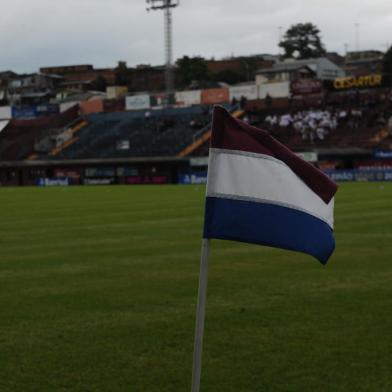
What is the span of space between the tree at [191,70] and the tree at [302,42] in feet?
110

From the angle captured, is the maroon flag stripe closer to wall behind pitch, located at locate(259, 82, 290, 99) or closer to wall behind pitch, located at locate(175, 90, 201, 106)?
wall behind pitch, located at locate(259, 82, 290, 99)

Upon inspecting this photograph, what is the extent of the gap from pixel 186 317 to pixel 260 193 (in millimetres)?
4659

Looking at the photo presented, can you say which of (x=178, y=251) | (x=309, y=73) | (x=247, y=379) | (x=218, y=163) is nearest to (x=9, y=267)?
(x=178, y=251)

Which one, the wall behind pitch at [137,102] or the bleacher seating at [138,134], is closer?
the bleacher seating at [138,134]

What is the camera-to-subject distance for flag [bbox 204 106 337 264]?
6.36m

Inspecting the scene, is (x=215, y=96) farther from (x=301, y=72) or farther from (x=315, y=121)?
A: (x=301, y=72)

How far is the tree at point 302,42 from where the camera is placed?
179 meters

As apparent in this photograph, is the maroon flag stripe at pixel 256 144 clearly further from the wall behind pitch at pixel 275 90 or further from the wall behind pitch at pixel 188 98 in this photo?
the wall behind pitch at pixel 188 98

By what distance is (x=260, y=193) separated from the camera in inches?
253

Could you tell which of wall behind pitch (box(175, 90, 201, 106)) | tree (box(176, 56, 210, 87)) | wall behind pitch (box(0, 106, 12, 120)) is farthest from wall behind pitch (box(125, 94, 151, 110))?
tree (box(176, 56, 210, 87))

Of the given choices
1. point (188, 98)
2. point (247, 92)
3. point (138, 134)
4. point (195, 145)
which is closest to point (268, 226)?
point (195, 145)

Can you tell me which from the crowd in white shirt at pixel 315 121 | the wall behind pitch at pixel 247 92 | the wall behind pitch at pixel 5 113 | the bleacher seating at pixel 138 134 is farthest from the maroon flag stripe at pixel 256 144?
the wall behind pitch at pixel 5 113

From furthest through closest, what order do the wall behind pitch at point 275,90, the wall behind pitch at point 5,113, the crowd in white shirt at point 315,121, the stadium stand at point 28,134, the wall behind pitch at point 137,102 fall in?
the wall behind pitch at point 5,113 → the wall behind pitch at point 137,102 → the stadium stand at point 28,134 → the wall behind pitch at point 275,90 → the crowd in white shirt at point 315,121

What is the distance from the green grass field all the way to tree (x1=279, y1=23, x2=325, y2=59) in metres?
162
